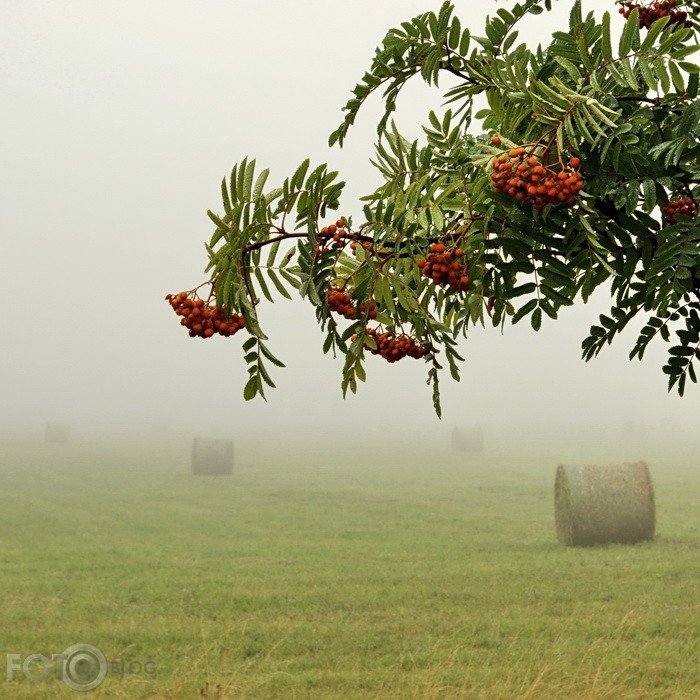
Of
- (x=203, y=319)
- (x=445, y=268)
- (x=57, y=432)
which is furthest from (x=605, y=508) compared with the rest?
(x=57, y=432)

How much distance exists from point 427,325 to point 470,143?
1.33 metres

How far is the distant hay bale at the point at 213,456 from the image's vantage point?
30141mm

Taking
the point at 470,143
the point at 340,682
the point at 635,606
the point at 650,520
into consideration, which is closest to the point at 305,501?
the point at 650,520

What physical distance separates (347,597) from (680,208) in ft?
29.7

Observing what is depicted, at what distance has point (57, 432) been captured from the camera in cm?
5172

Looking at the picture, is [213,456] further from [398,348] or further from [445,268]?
[445,268]

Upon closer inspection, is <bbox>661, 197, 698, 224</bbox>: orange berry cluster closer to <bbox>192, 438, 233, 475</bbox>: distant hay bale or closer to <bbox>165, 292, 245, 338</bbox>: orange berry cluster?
<bbox>165, 292, 245, 338</bbox>: orange berry cluster

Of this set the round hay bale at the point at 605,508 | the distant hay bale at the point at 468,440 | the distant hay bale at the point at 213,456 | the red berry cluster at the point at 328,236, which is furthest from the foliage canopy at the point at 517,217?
the distant hay bale at the point at 468,440

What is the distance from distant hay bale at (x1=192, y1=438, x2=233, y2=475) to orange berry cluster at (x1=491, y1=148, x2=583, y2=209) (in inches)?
1074

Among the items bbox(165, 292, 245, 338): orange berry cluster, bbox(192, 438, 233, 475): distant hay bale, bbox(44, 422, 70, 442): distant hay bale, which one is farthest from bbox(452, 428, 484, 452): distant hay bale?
bbox(165, 292, 245, 338): orange berry cluster

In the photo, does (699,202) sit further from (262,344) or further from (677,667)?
(677,667)

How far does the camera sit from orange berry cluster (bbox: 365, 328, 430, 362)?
12.5 feet

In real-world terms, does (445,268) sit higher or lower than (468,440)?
higher

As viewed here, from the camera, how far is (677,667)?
8914mm
